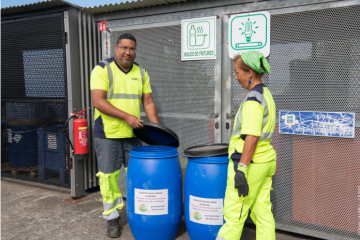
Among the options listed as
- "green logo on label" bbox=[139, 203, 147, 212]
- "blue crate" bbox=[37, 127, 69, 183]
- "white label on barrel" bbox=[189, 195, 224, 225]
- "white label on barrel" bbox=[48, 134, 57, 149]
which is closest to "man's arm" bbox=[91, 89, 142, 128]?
"green logo on label" bbox=[139, 203, 147, 212]

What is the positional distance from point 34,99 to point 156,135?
2.79 metres

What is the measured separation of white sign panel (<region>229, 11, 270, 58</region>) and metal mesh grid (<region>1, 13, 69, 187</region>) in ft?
8.09

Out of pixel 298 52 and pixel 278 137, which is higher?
pixel 298 52

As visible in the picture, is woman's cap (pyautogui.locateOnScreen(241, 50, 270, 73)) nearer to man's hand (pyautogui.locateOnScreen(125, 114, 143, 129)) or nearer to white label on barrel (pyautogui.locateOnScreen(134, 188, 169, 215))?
man's hand (pyautogui.locateOnScreen(125, 114, 143, 129))

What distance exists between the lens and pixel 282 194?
3.32 meters

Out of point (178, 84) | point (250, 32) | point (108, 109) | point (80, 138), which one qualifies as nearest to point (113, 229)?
point (108, 109)

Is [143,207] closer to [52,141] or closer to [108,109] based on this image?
[108,109]

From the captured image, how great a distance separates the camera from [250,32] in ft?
10.9

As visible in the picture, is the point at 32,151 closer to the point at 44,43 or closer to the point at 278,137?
the point at 44,43

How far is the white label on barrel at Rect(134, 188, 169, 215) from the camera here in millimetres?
2971

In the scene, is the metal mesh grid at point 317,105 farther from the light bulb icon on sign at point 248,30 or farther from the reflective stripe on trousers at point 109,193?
the reflective stripe on trousers at point 109,193

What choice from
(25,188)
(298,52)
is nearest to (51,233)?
(25,188)

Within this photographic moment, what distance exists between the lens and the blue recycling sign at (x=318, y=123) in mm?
2939

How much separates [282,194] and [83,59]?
3281 mm
